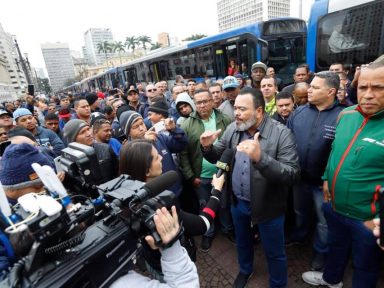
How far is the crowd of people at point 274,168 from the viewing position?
1.85 m

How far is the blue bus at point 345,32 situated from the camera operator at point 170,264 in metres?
6.79

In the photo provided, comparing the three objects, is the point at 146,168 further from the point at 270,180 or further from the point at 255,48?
the point at 255,48

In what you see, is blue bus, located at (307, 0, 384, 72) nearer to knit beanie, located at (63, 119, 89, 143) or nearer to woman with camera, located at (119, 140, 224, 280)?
woman with camera, located at (119, 140, 224, 280)

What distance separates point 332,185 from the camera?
2.18 meters

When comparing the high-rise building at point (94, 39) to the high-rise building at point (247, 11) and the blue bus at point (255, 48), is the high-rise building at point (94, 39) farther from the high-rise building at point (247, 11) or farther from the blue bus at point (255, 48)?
the blue bus at point (255, 48)

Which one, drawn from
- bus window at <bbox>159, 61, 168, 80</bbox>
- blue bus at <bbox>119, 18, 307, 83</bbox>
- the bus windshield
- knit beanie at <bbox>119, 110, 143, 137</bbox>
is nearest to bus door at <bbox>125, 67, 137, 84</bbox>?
bus window at <bbox>159, 61, 168, 80</bbox>

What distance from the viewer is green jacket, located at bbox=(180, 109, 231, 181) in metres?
3.59

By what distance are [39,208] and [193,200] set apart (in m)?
3.22

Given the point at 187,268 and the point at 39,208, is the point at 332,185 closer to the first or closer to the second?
the point at 187,268

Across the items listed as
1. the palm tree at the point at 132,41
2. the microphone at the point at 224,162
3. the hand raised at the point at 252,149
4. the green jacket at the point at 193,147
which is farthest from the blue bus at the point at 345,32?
the palm tree at the point at 132,41

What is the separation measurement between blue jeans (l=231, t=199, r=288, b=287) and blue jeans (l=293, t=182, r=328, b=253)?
73cm

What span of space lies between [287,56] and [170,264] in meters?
10.5

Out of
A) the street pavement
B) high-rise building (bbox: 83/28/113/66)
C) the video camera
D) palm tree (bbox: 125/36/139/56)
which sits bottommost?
the street pavement

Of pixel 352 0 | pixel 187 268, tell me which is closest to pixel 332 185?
pixel 187 268
